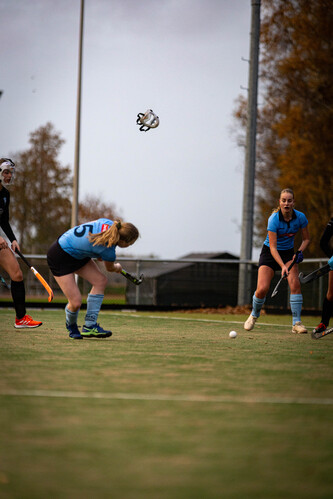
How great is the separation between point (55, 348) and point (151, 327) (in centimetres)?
395

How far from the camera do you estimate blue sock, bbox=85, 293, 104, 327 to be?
811 cm

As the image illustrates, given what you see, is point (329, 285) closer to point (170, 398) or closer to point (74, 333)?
point (74, 333)

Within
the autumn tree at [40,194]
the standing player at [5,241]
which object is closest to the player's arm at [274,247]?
the standing player at [5,241]

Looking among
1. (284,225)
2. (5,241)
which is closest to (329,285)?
(284,225)

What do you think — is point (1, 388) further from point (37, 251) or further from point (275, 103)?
point (37, 251)

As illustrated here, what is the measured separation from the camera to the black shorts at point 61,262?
8023mm

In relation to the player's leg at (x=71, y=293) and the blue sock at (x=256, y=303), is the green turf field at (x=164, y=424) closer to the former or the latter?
the player's leg at (x=71, y=293)

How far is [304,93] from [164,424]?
865 inches

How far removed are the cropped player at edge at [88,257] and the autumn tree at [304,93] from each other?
1704 cm

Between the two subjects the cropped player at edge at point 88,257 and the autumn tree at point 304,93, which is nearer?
the cropped player at edge at point 88,257

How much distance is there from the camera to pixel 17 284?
9.16 metres

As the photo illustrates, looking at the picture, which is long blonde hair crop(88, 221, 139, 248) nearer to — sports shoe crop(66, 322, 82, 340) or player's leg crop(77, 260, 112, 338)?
player's leg crop(77, 260, 112, 338)

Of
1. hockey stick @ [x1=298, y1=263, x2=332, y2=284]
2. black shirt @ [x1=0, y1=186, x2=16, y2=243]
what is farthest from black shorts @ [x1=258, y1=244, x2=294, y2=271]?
black shirt @ [x1=0, y1=186, x2=16, y2=243]

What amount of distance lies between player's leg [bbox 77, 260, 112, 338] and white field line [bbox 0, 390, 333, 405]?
3.40 m
